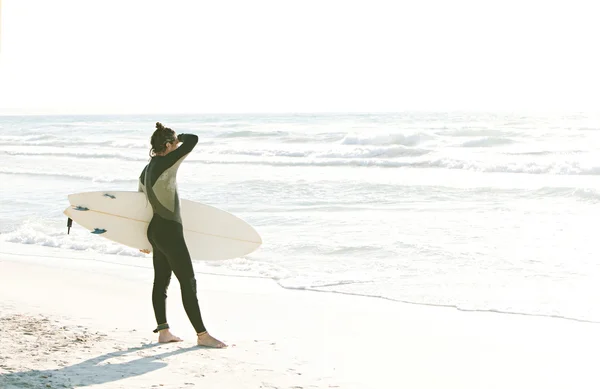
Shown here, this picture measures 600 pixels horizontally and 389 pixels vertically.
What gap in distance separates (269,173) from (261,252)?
10.1 metres

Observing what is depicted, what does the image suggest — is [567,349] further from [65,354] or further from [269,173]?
[269,173]

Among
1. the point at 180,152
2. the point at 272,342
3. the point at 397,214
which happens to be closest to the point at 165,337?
the point at 272,342

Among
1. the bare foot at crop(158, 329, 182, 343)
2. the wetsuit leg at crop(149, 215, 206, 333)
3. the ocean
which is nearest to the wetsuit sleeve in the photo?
the wetsuit leg at crop(149, 215, 206, 333)

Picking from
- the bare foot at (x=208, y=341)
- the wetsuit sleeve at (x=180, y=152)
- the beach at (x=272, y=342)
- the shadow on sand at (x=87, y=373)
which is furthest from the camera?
the bare foot at (x=208, y=341)

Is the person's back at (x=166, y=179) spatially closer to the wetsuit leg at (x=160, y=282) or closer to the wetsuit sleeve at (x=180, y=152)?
the wetsuit sleeve at (x=180, y=152)

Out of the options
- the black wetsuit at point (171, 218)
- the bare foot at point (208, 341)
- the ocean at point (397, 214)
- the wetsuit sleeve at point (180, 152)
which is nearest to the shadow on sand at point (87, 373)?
the bare foot at point (208, 341)

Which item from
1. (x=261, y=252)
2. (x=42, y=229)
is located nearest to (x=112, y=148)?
(x=42, y=229)

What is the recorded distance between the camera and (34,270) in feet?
21.3

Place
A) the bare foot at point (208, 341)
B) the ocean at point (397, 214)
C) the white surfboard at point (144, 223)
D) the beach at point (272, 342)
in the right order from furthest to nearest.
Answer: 1. the ocean at point (397, 214)
2. the white surfboard at point (144, 223)
3. the bare foot at point (208, 341)
4. the beach at point (272, 342)

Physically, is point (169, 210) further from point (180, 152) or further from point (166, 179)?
point (180, 152)

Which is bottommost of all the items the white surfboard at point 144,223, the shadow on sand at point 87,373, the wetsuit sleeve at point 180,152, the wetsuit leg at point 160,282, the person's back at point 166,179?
the shadow on sand at point 87,373

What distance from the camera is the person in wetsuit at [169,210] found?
3966 mm

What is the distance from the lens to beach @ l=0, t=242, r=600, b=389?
3553mm

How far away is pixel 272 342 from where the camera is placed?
4.27 m
